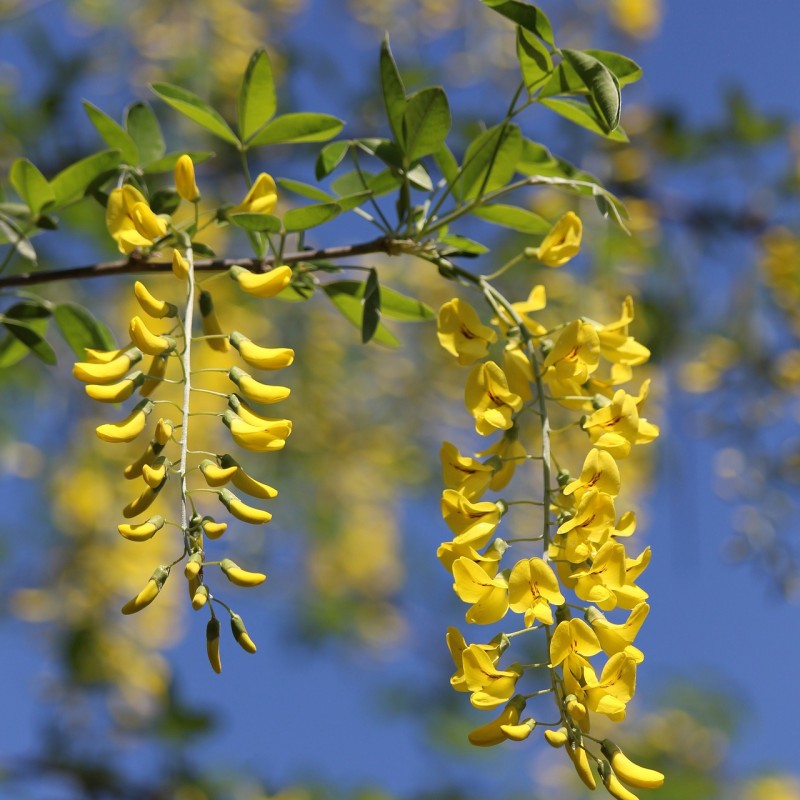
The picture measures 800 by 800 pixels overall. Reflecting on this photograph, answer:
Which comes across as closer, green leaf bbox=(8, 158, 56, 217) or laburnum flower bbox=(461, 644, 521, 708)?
laburnum flower bbox=(461, 644, 521, 708)

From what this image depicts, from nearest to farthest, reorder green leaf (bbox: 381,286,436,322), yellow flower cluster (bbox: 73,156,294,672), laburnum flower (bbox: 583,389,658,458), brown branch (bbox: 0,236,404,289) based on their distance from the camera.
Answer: yellow flower cluster (bbox: 73,156,294,672)
laburnum flower (bbox: 583,389,658,458)
brown branch (bbox: 0,236,404,289)
green leaf (bbox: 381,286,436,322)

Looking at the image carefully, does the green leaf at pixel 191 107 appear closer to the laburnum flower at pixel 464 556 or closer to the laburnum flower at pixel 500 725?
the laburnum flower at pixel 464 556

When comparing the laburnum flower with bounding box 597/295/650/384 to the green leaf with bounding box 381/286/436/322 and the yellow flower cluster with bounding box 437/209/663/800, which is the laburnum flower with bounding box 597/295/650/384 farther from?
the green leaf with bounding box 381/286/436/322

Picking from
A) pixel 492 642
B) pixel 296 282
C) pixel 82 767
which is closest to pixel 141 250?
pixel 296 282

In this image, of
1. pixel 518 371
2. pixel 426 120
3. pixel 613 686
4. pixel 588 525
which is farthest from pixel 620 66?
pixel 613 686

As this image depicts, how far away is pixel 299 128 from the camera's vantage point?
893 mm

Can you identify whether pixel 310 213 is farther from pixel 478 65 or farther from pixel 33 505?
pixel 33 505

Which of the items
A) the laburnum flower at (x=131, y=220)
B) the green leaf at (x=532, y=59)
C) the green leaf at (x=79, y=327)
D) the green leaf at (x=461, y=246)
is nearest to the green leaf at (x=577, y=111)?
the green leaf at (x=532, y=59)

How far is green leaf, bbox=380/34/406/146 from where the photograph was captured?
80 centimetres

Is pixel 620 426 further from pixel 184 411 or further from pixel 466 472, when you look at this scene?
pixel 184 411

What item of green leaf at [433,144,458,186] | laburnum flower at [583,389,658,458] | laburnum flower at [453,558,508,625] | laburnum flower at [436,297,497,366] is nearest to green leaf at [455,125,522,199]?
green leaf at [433,144,458,186]

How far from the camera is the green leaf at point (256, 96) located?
33.9 inches

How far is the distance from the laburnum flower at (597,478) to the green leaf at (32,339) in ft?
1.56

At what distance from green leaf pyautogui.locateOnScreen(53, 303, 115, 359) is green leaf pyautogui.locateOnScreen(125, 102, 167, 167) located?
15cm
